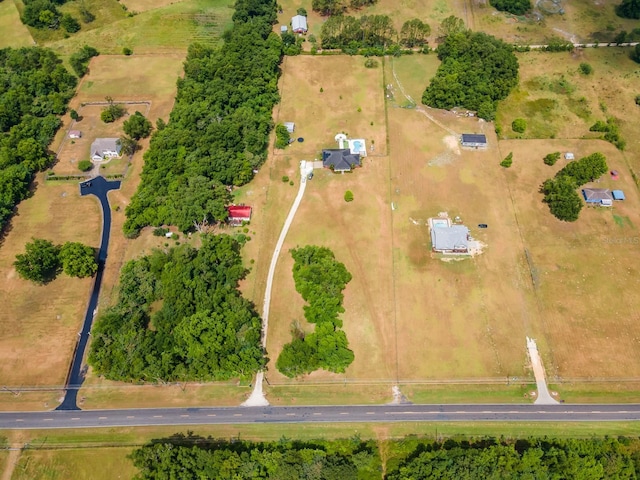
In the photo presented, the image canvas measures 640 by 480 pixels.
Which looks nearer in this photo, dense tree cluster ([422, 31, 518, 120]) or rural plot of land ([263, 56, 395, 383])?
rural plot of land ([263, 56, 395, 383])

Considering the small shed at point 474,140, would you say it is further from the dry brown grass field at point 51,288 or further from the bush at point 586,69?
the dry brown grass field at point 51,288

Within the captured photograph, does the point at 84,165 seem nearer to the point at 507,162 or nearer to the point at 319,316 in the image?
the point at 319,316

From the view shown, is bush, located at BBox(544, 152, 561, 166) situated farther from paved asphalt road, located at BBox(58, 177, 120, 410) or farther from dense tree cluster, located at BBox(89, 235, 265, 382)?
paved asphalt road, located at BBox(58, 177, 120, 410)

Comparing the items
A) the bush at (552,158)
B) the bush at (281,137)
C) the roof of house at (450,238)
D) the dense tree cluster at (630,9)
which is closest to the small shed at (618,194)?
the bush at (552,158)

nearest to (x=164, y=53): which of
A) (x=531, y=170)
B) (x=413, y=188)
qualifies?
(x=413, y=188)

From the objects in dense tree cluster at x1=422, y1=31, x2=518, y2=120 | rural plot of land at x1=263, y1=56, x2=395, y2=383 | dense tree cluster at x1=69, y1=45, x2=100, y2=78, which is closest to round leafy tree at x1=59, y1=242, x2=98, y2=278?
rural plot of land at x1=263, y1=56, x2=395, y2=383

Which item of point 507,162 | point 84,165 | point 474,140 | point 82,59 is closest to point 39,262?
point 84,165
